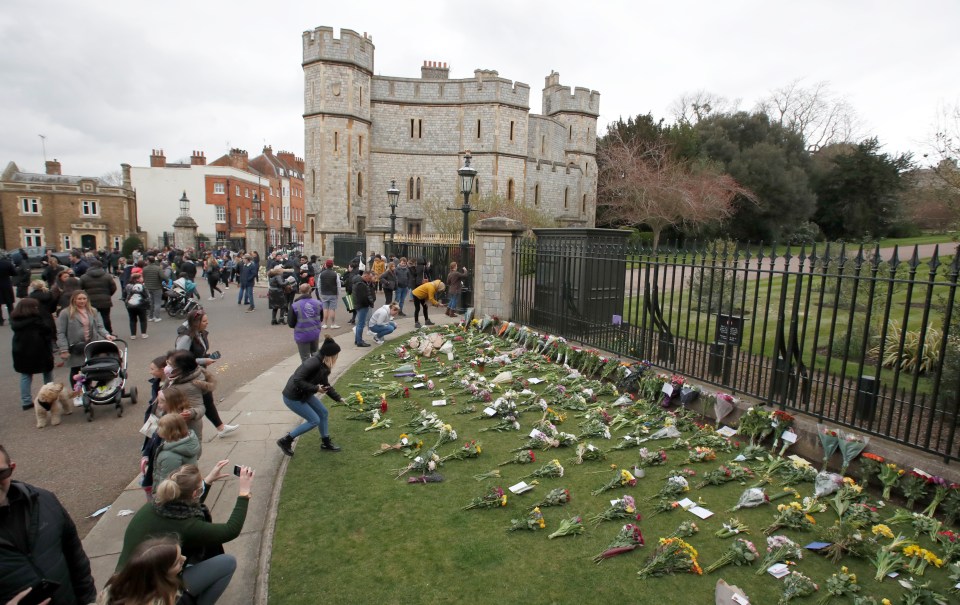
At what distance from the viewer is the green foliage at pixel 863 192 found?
109 feet

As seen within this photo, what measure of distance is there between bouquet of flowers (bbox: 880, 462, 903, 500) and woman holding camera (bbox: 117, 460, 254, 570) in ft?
17.3

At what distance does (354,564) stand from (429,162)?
3588 centimetres

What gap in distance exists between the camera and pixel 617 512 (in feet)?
14.4

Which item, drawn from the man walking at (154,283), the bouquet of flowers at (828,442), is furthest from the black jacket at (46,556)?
the man walking at (154,283)

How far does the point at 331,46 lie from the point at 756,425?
1337 inches

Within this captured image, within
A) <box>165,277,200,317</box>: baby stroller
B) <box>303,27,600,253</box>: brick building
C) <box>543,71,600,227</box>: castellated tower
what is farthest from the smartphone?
<box>543,71,600,227</box>: castellated tower

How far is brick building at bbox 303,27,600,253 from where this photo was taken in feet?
109

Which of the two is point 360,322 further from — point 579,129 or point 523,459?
point 579,129

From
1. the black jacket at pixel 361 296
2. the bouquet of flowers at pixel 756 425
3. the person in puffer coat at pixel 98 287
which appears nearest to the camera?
the bouquet of flowers at pixel 756 425

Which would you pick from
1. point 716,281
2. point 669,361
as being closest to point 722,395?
point 669,361

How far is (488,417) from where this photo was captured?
6.88m

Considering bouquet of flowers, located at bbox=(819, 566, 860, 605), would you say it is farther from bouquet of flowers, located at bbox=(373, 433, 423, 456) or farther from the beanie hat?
the beanie hat

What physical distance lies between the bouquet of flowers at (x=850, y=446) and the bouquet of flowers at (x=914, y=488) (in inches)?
17.1

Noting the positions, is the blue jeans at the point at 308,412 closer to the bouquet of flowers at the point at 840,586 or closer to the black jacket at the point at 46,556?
the black jacket at the point at 46,556
